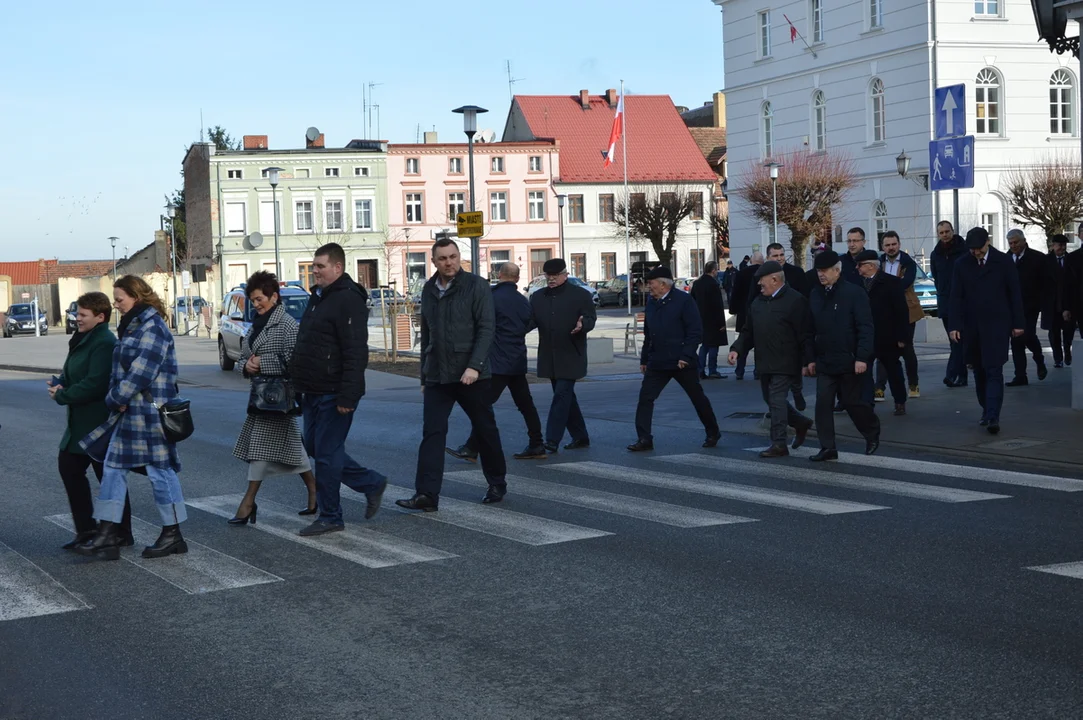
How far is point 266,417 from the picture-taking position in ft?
30.6

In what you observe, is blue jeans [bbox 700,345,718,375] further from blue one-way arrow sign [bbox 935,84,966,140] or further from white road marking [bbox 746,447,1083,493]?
white road marking [bbox 746,447,1083,493]

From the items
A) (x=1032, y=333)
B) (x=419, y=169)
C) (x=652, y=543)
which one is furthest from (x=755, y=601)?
(x=419, y=169)

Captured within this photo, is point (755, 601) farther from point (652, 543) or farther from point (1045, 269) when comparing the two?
point (1045, 269)

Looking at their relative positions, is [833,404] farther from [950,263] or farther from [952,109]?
[952,109]

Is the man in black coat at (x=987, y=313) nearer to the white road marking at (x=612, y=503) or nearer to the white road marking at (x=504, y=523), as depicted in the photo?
the white road marking at (x=612, y=503)

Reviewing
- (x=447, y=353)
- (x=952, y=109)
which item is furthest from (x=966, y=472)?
(x=952, y=109)

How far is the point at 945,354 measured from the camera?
2367cm

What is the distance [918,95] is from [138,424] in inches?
1579

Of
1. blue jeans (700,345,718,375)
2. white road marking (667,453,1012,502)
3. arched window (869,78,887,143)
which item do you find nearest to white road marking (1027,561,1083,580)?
white road marking (667,453,1012,502)

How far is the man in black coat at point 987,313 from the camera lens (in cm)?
1300

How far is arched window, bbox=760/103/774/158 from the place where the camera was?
168 feet

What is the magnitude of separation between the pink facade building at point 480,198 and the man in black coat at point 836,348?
6639 cm

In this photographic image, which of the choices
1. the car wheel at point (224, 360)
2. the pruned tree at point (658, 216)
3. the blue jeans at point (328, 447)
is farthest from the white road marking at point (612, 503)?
the pruned tree at point (658, 216)

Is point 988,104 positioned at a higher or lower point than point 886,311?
higher
